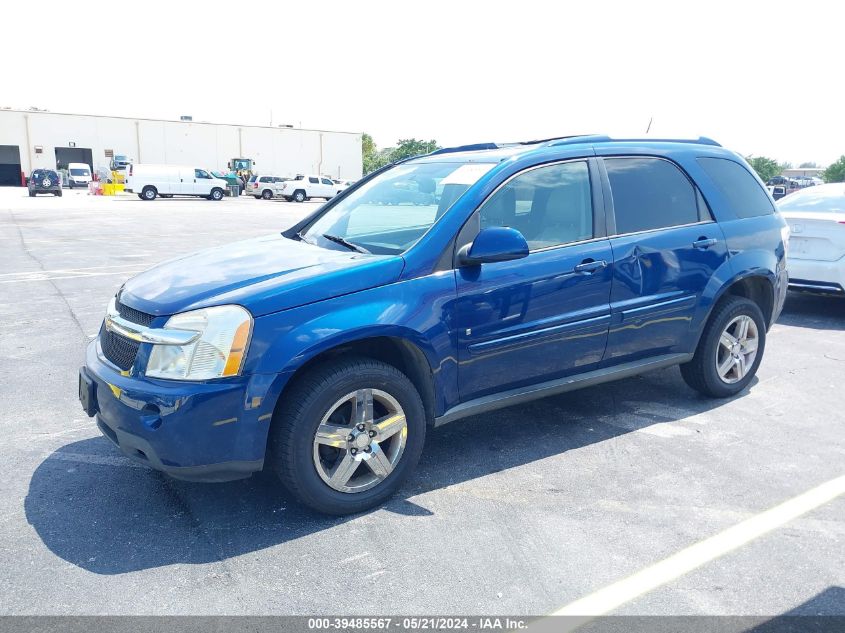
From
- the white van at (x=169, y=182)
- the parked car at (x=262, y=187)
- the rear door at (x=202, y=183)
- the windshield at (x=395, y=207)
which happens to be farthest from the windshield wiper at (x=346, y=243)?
the parked car at (x=262, y=187)

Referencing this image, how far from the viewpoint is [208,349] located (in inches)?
125

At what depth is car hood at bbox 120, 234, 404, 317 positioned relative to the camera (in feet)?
10.8

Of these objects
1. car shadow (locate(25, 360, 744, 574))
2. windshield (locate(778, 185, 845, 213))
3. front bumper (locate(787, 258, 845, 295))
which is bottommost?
car shadow (locate(25, 360, 744, 574))

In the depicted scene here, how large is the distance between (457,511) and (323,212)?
2.30 m

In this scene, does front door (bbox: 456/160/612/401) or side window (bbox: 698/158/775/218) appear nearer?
front door (bbox: 456/160/612/401)

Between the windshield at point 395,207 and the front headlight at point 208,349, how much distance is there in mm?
1010

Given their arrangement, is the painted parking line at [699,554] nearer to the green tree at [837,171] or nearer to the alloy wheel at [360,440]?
the alloy wheel at [360,440]

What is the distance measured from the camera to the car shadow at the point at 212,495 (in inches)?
126

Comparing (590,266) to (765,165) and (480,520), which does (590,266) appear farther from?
(765,165)

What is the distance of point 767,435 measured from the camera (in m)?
4.62

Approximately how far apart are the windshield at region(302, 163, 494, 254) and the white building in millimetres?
69221

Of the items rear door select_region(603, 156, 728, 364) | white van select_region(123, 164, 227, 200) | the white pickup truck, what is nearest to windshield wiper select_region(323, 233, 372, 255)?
rear door select_region(603, 156, 728, 364)

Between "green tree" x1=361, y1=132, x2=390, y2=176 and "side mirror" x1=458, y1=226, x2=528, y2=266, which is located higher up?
"green tree" x1=361, y1=132, x2=390, y2=176

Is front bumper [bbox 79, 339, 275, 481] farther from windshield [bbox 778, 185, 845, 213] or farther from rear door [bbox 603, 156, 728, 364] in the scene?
windshield [bbox 778, 185, 845, 213]
